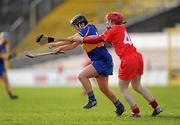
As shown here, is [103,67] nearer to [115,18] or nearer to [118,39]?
[118,39]

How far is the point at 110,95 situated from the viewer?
1451 cm

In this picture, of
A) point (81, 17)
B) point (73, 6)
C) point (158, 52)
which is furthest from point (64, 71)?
point (81, 17)

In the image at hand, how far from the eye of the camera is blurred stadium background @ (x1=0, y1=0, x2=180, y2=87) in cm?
3906

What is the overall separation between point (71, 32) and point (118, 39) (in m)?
28.3

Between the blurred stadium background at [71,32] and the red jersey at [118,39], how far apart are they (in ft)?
80.2

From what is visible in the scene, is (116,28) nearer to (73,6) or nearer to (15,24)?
(15,24)

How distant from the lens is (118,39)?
13648mm

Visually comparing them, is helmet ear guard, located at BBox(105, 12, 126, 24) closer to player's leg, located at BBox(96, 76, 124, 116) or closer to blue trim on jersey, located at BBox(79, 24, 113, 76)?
blue trim on jersey, located at BBox(79, 24, 113, 76)

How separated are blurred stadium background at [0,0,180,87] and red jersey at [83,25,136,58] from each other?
80.2 feet

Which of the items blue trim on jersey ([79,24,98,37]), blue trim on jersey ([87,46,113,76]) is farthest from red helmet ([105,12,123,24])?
blue trim on jersey ([87,46,113,76])

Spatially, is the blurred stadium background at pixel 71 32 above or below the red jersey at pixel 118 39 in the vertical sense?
below

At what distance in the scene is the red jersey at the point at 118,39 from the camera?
13.6 m

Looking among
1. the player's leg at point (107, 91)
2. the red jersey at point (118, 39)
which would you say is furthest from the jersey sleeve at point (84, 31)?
the player's leg at point (107, 91)

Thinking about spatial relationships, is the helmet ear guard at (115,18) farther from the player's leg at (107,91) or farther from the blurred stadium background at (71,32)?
the blurred stadium background at (71,32)
